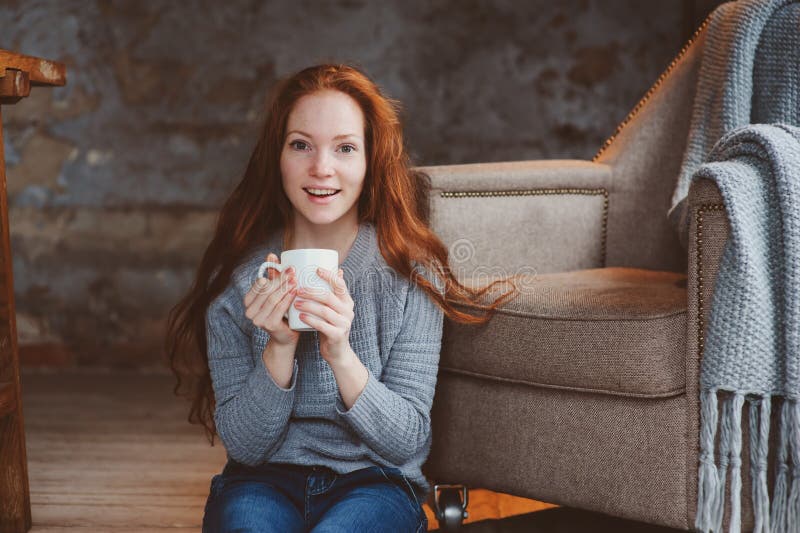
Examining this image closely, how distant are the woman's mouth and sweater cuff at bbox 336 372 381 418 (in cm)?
25

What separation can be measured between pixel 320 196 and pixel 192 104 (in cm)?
179

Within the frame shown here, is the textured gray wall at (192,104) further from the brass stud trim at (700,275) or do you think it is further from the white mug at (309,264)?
the white mug at (309,264)

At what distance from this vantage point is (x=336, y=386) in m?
1.13

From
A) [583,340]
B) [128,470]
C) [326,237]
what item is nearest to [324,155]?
[326,237]

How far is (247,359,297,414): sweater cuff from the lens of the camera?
3.51 feet

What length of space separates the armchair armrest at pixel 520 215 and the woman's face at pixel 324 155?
39cm

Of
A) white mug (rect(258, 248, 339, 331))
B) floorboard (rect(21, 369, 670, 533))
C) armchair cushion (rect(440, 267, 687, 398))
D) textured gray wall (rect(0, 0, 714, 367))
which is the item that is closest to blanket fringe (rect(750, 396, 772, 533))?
armchair cushion (rect(440, 267, 687, 398))

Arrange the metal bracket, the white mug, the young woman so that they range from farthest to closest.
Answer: the metal bracket → the young woman → the white mug

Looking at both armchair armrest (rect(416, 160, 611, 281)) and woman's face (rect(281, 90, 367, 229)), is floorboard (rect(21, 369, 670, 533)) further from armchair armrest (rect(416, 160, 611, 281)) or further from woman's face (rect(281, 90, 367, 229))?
woman's face (rect(281, 90, 367, 229))

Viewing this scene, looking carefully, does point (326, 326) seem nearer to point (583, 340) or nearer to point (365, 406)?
point (365, 406)

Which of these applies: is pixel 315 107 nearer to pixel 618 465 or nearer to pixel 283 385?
pixel 283 385

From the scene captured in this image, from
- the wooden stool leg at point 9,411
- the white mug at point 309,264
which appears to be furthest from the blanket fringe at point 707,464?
the wooden stool leg at point 9,411

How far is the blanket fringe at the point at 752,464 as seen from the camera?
42.9 inches

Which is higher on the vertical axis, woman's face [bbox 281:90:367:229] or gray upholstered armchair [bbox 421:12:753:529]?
woman's face [bbox 281:90:367:229]
